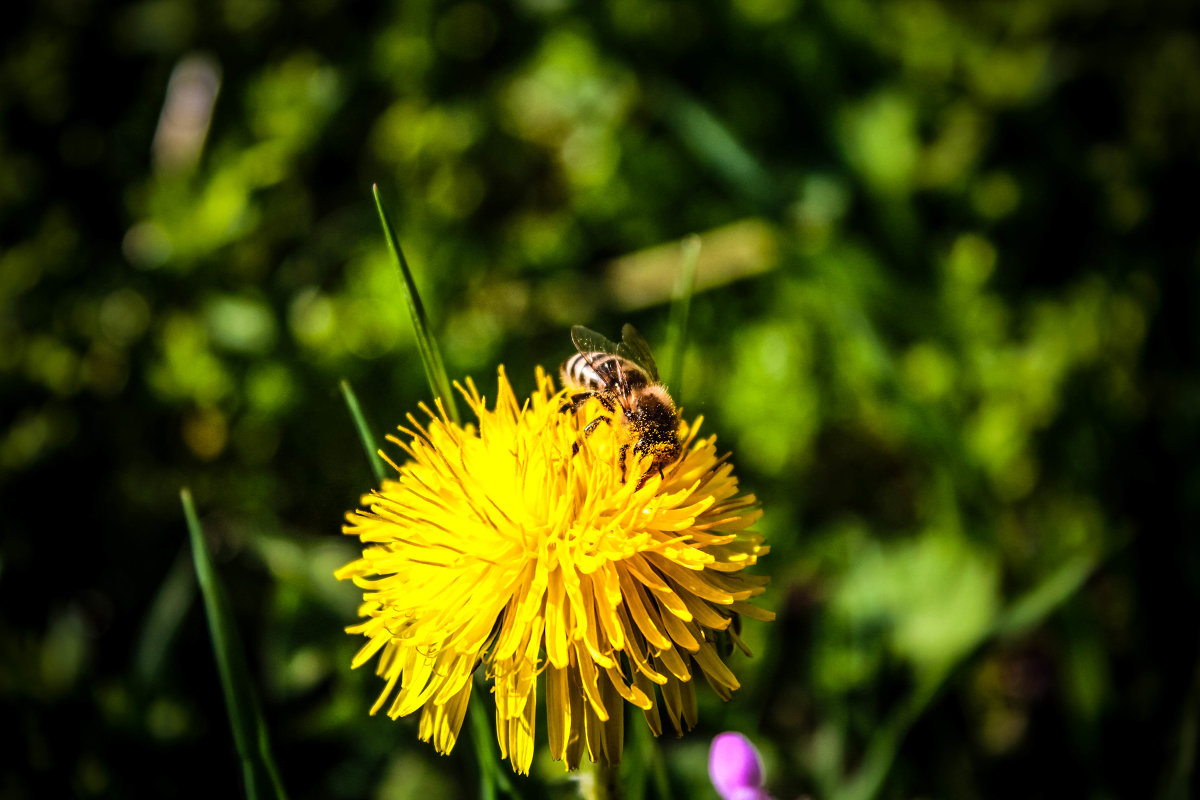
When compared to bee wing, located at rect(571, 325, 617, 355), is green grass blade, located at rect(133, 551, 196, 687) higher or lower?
lower

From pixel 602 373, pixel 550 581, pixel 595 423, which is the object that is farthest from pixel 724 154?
pixel 550 581

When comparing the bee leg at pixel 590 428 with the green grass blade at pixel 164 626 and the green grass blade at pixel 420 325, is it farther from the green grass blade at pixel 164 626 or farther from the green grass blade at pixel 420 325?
the green grass blade at pixel 164 626

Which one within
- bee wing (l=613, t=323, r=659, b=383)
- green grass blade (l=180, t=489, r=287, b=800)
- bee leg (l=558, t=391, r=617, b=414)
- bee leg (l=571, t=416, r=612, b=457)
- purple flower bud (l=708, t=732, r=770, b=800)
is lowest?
purple flower bud (l=708, t=732, r=770, b=800)

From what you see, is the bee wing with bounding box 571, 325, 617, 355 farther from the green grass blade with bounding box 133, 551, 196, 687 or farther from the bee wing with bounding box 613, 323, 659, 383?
the green grass blade with bounding box 133, 551, 196, 687

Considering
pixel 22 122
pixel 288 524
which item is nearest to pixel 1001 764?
pixel 288 524

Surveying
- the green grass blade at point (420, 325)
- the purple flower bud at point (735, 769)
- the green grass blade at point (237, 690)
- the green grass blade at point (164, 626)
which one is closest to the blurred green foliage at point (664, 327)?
the green grass blade at point (164, 626)

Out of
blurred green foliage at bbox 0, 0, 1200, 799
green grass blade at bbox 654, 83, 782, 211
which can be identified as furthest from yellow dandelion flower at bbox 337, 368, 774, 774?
green grass blade at bbox 654, 83, 782, 211
